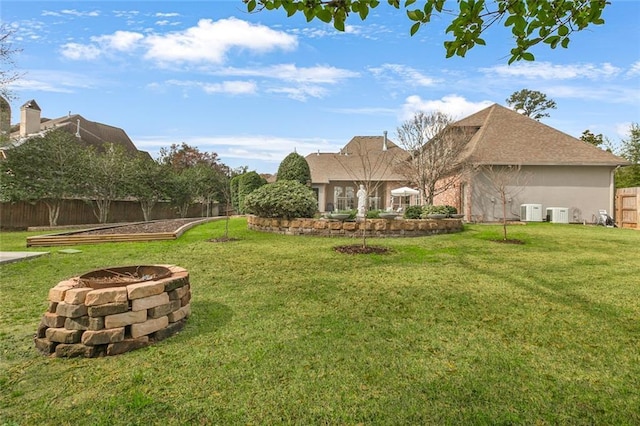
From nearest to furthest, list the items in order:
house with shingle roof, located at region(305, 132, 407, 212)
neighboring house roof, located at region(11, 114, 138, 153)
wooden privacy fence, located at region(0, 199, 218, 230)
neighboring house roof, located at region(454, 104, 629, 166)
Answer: wooden privacy fence, located at region(0, 199, 218, 230) → neighboring house roof, located at region(454, 104, 629, 166) → house with shingle roof, located at region(305, 132, 407, 212) → neighboring house roof, located at region(11, 114, 138, 153)

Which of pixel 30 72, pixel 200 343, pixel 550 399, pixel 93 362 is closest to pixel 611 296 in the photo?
pixel 550 399

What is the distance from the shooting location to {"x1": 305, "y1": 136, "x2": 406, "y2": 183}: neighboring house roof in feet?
78.0

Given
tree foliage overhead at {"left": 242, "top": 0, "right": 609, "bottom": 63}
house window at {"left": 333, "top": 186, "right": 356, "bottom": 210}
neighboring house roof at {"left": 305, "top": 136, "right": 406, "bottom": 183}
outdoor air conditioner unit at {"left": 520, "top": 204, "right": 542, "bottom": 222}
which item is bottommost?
outdoor air conditioner unit at {"left": 520, "top": 204, "right": 542, "bottom": 222}

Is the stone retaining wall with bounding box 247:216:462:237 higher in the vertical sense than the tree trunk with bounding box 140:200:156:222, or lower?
lower

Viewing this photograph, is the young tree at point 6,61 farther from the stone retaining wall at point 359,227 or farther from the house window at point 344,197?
the house window at point 344,197

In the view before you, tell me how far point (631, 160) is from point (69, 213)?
3398 centimetres

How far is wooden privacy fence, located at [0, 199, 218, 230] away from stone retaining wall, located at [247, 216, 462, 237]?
1197 centimetres

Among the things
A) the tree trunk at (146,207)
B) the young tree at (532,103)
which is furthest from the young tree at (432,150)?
the young tree at (532,103)

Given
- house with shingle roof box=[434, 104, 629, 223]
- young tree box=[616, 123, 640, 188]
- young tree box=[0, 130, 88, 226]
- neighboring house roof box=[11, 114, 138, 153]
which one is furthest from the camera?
neighboring house roof box=[11, 114, 138, 153]

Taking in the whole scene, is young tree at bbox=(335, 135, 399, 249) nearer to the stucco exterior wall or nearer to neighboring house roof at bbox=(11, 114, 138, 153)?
the stucco exterior wall

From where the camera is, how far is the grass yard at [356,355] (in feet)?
7.28

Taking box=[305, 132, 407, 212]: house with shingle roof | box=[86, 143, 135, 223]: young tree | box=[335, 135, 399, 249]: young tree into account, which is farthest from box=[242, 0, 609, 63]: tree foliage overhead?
box=[335, 135, 399, 249]: young tree

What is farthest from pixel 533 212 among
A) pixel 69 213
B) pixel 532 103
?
pixel 532 103

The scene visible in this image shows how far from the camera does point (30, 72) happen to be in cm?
1141
